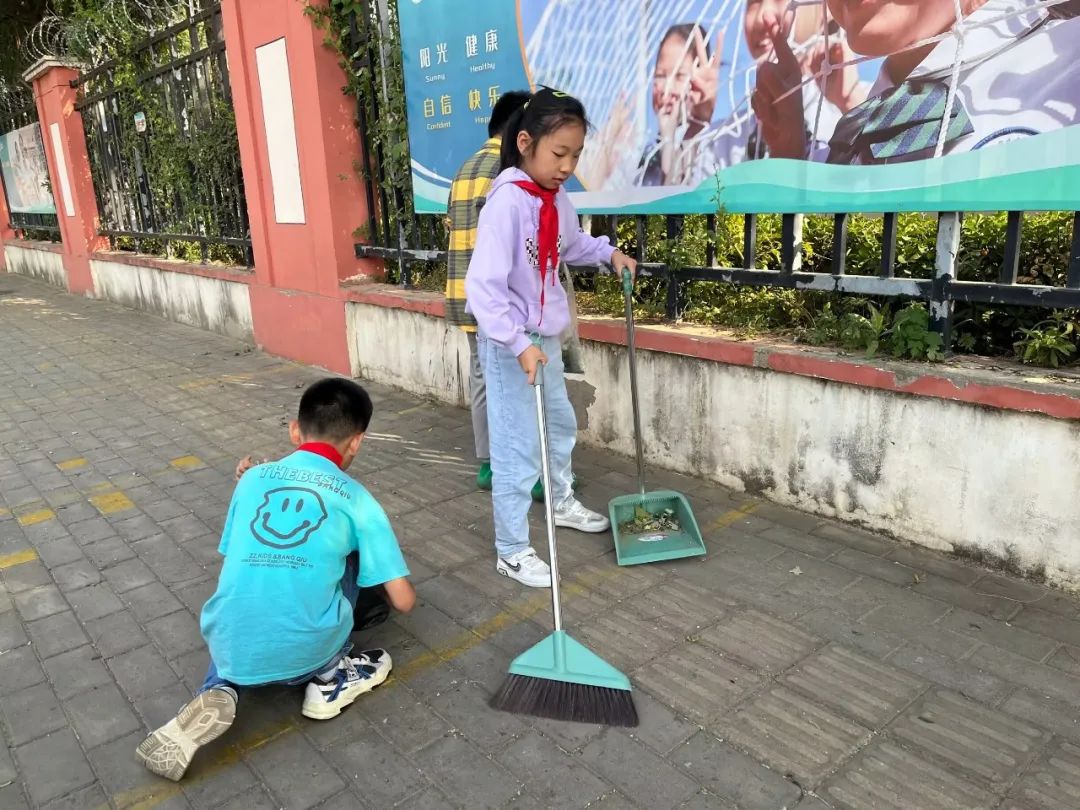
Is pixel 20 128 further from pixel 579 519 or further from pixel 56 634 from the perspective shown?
pixel 579 519

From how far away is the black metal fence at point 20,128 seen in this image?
1235 cm

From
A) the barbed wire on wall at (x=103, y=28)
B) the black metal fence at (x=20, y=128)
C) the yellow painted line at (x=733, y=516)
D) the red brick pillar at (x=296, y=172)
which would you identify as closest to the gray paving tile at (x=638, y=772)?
the yellow painted line at (x=733, y=516)

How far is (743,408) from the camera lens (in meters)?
3.60

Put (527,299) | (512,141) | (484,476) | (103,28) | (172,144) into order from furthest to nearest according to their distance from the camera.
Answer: (103,28) < (172,144) < (484,476) < (527,299) < (512,141)

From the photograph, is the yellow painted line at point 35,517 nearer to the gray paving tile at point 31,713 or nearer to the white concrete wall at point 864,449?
the gray paving tile at point 31,713

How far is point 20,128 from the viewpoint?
42.2 ft

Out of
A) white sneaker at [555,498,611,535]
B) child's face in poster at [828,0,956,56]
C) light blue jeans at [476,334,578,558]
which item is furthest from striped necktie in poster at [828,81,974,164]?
white sneaker at [555,498,611,535]

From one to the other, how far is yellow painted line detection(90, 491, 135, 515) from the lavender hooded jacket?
7.54 ft

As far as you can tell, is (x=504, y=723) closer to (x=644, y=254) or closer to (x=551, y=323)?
(x=551, y=323)

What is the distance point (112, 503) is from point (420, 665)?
2.29m

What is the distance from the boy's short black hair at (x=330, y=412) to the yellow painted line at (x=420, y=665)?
2.59 feet

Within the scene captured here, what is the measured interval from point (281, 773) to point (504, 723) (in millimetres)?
604

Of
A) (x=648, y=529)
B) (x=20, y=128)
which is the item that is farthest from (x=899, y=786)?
(x=20, y=128)

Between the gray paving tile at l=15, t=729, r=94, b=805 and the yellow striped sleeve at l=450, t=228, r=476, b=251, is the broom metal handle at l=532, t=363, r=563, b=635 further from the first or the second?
the gray paving tile at l=15, t=729, r=94, b=805
